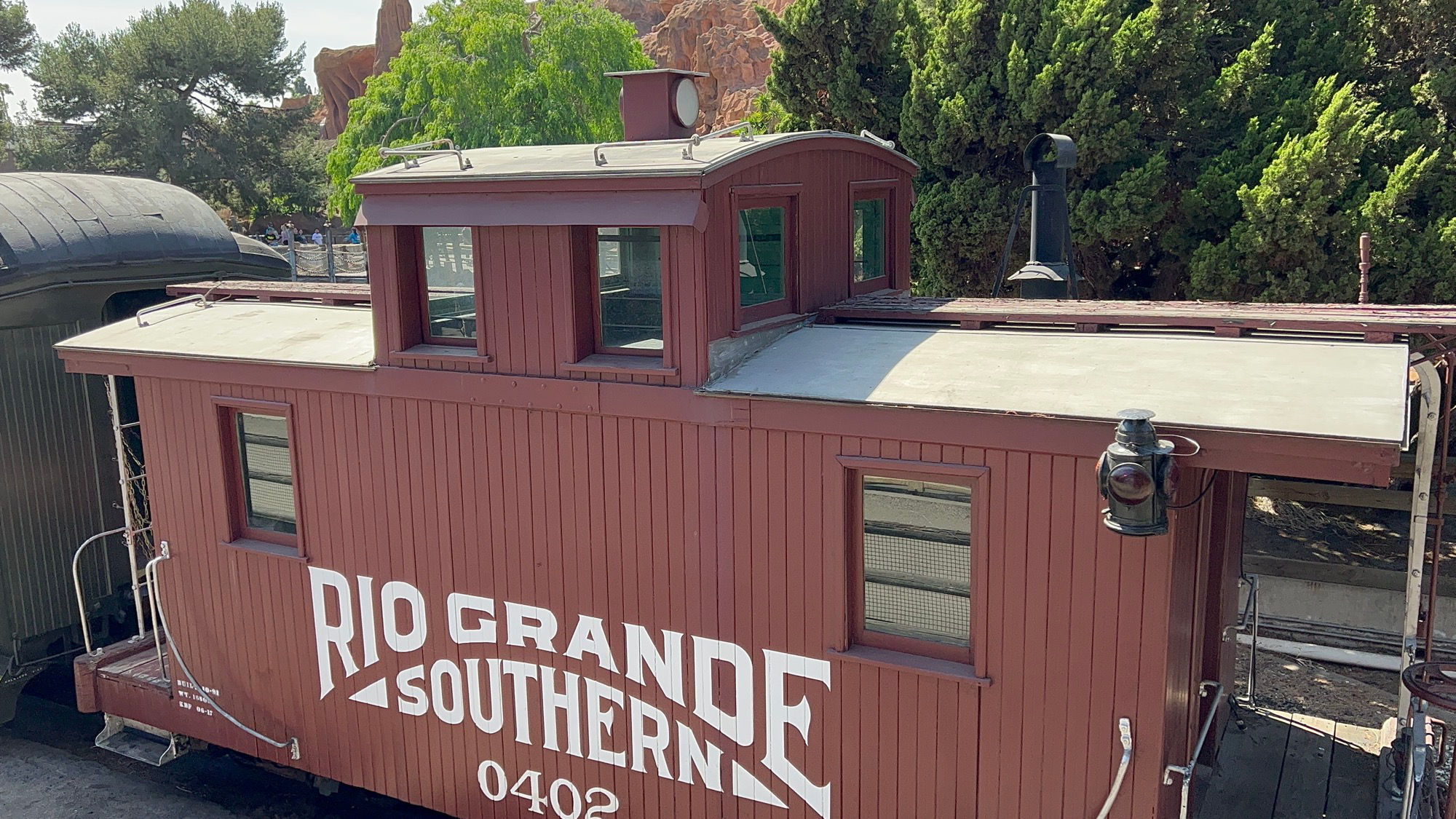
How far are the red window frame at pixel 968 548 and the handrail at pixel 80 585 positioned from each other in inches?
253

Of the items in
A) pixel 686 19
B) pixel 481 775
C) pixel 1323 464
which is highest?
pixel 686 19

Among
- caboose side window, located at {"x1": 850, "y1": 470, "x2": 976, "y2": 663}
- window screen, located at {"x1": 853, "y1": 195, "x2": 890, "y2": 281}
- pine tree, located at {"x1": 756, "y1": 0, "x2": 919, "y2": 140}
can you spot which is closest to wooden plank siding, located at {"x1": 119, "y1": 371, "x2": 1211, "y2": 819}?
caboose side window, located at {"x1": 850, "y1": 470, "x2": 976, "y2": 663}

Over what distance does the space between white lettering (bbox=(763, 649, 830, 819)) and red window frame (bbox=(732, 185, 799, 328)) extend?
207 cm

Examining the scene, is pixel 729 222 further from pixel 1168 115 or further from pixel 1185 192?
pixel 1168 115

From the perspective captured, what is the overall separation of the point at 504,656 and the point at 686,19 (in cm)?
4574

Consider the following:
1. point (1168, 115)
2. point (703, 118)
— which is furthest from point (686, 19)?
point (1168, 115)

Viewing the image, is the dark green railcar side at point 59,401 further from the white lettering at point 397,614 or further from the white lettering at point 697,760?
the white lettering at point 697,760

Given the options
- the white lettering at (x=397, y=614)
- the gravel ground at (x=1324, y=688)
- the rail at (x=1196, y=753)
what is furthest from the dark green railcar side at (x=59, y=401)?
the gravel ground at (x=1324, y=688)

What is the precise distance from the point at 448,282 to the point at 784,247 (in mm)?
2288

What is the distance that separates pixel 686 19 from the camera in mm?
49156

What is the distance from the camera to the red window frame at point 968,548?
19.0 ft

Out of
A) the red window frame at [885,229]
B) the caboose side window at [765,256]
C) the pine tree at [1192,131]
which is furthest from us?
the pine tree at [1192,131]

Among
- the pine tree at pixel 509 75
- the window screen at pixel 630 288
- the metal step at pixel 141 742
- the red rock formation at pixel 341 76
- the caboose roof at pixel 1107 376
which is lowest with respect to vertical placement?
the metal step at pixel 141 742

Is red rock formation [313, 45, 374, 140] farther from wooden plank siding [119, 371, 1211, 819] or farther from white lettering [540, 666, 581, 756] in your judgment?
white lettering [540, 666, 581, 756]
